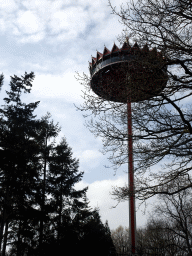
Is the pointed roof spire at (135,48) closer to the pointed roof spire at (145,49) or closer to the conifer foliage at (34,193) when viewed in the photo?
the pointed roof spire at (145,49)

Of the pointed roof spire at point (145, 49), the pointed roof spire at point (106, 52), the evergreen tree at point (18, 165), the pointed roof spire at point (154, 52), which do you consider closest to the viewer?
the pointed roof spire at point (154, 52)

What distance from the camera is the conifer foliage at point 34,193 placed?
1438 centimetres

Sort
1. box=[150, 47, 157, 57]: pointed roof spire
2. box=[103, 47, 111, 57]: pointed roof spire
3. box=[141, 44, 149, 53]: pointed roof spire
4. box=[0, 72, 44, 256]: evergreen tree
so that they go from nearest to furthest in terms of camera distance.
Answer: box=[150, 47, 157, 57]: pointed roof spire, box=[141, 44, 149, 53]: pointed roof spire, box=[0, 72, 44, 256]: evergreen tree, box=[103, 47, 111, 57]: pointed roof spire

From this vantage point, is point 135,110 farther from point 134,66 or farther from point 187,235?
point 187,235

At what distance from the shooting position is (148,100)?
255 inches

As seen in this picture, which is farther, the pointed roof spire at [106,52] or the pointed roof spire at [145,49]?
the pointed roof spire at [106,52]

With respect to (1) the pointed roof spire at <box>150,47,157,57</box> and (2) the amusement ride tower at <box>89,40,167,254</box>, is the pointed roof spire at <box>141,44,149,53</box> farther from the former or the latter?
(1) the pointed roof spire at <box>150,47,157,57</box>

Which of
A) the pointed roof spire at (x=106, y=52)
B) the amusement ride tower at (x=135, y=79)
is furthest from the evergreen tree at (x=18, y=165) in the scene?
the amusement ride tower at (x=135, y=79)

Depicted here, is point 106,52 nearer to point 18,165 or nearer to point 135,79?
point 18,165

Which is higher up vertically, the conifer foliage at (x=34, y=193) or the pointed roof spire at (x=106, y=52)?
the pointed roof spire at (x=106, y=52)

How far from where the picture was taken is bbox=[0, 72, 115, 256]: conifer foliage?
1438 centimetres

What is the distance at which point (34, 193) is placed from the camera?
1603cm

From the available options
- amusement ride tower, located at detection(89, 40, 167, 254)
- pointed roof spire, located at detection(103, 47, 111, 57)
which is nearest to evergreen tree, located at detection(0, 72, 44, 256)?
pointed roof spire, located at detection(103, 47, 111, 57)

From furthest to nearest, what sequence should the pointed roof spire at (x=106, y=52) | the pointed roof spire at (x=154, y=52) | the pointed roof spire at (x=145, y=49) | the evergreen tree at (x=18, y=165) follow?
the pointed roof spire at (x=106, y=52) < the evergreen tree at (x=18, y=165) < the pointed roof spire at (x=145, y=49) < the pointed roof spire at (x=154, y=52)
